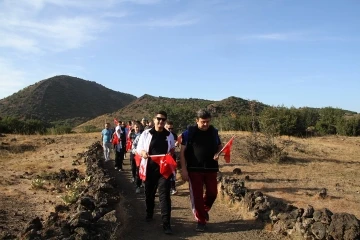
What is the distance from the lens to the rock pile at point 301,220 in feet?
18.6

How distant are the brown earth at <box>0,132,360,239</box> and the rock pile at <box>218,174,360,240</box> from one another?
23cm

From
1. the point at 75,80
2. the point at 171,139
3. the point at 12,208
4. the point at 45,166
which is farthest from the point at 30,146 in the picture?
the point at 75,80

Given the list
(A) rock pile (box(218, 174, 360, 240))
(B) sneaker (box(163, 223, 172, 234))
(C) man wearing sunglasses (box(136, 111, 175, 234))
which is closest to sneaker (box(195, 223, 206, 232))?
(B) sneaker (box(163, 223, 172, 234))

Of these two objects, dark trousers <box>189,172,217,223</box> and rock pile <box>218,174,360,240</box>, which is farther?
dark trousers <box>189,172,217,223</box>

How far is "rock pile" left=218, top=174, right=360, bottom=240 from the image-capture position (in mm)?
5672

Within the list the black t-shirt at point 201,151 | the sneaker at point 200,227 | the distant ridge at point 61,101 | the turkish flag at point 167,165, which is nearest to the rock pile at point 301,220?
the sneaker at point 200,227

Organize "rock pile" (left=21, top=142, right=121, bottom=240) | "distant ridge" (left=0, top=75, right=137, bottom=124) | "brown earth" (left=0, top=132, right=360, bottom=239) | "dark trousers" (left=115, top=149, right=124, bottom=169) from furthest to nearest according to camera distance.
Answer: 1. "distant ridge" (left=0, top=75, right=137, bottom=124)
2. "dark trousers" (left=115, top=149, right=124, bottom=169)
3. "brown earth" (left=0, top=132, right=360, bottom=239)
4. "rock pile" (left=21, top=142, right=121, bottom=240)

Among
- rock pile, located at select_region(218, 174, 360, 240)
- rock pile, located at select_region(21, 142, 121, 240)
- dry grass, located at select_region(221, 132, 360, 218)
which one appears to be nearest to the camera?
rock pile, located at select_region(21, 142, 121, 240)

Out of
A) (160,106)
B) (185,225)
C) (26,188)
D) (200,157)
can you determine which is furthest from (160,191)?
(160,106)

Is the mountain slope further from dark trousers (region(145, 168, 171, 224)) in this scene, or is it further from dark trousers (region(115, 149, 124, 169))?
dark trousers (region(145, 168, 171, 224))

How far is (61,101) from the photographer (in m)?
90.7

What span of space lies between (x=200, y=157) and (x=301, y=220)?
198 cm

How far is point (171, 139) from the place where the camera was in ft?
23.1

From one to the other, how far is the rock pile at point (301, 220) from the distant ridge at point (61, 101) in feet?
238
